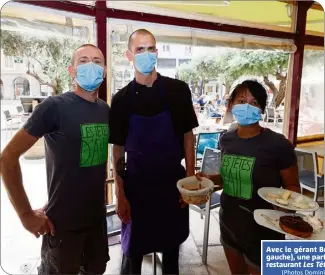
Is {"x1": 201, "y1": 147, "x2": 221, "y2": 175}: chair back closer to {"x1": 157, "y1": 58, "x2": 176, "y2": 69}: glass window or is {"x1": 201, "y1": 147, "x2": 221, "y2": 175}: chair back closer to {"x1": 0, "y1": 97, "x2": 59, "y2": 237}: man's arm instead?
→ {"x1": 157, "y1": 58, "x2": 176, "y2": 69}: glass window

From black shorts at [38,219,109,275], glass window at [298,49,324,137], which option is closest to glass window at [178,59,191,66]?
black shorts at [38,219,109,275]

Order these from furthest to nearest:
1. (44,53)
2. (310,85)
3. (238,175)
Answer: (310,85) < (44,53) < (238,175)

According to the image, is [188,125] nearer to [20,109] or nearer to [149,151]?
[149,151]

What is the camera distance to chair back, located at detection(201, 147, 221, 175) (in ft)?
3.01

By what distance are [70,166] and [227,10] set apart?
101cm

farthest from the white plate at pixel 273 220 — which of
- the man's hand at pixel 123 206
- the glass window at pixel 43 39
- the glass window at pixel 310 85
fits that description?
the glass window at pixel 310 85

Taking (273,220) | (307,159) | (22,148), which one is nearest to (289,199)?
(273,220)

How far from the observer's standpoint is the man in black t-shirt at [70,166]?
63cm

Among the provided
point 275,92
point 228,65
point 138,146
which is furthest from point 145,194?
point 275,92

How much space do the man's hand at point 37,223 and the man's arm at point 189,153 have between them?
41 centimetres

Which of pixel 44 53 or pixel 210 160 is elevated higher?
pixel 44 53

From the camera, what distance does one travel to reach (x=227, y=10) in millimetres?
1216

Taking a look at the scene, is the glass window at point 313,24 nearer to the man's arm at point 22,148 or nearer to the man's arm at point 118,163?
the man's arm at point 118,163

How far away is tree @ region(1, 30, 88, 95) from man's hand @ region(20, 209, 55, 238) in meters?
0.39
